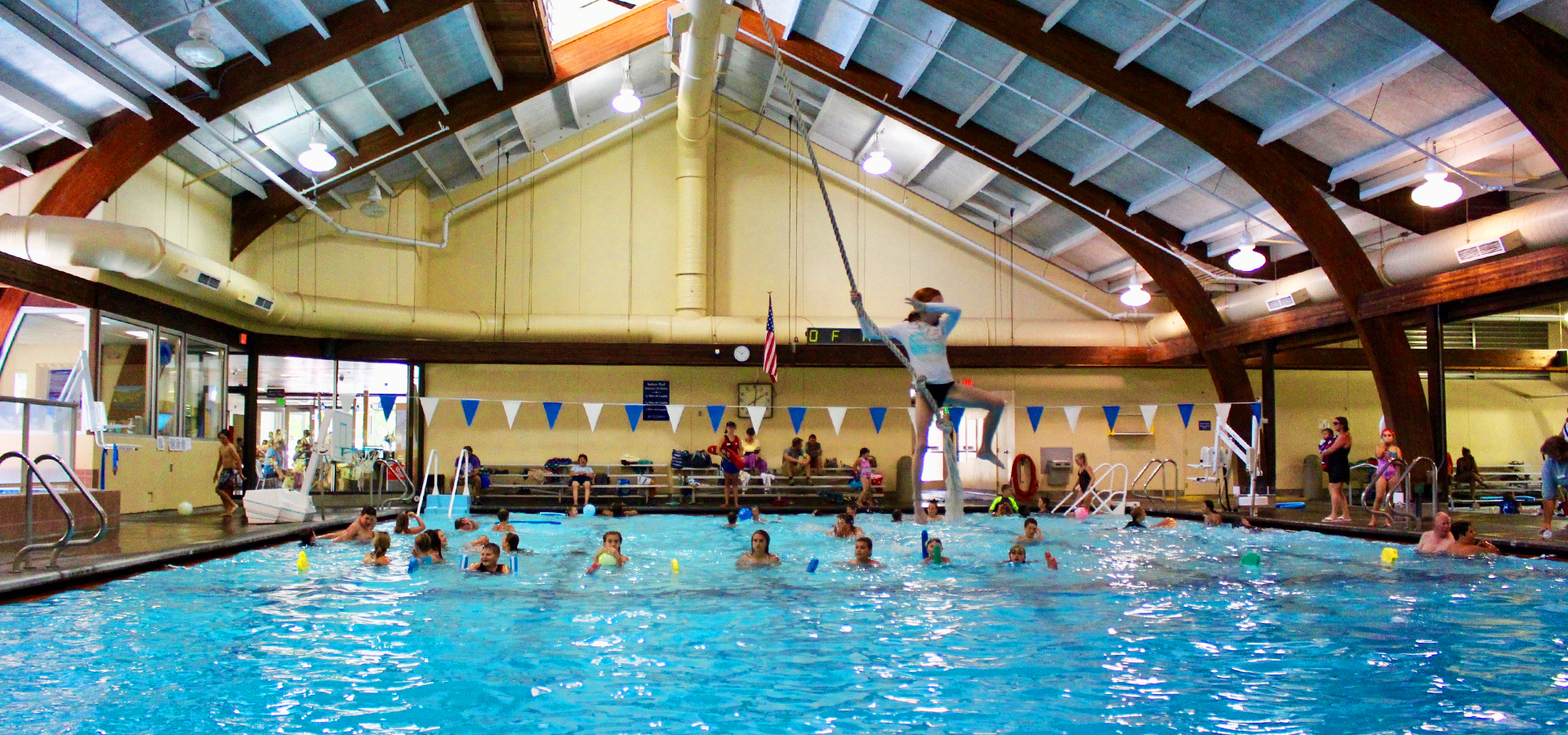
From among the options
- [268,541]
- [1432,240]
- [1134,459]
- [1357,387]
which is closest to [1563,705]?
[1432,240]

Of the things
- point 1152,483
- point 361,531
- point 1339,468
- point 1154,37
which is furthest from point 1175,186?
point 361,531

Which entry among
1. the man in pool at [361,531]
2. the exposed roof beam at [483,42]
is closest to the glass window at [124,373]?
the man in pool at [361,531]

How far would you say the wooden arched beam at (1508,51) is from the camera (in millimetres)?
9703

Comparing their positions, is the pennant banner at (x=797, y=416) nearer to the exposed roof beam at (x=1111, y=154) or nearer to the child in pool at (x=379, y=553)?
the exposed roof beam at (x=1111, y=154)

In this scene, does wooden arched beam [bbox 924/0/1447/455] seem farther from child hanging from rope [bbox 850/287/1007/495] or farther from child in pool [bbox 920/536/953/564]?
child in pool [bbox 920/536/953/564]

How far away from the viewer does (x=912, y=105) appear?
1698 centimetres

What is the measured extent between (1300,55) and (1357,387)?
44.4 feet

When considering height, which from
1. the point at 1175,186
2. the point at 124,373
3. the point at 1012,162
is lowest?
the point at 124,373

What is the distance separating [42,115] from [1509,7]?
15.7 meters

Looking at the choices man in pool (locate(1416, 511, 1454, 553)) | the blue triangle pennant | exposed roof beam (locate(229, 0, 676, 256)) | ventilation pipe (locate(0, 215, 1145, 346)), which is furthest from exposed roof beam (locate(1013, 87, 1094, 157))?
man in pool (locate(1416, 511, 1454, 553))

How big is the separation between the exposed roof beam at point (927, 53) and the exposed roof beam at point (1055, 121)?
202 cm

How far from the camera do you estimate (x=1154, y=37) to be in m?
12.4

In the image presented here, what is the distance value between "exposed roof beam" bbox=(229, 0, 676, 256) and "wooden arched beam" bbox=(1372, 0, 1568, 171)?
1164cm

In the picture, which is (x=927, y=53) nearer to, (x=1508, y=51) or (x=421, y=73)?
(x=1508, y=51)
